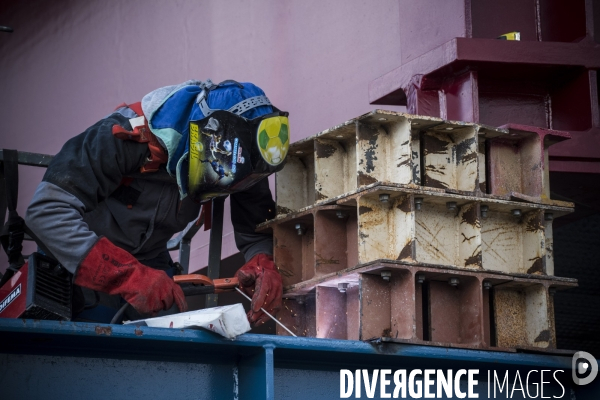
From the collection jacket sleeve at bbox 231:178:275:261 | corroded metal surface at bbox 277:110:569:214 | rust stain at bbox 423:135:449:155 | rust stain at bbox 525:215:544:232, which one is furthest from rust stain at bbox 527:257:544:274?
jacket sleeve at bbox 231:178:275:261

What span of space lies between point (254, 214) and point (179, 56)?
3459mm

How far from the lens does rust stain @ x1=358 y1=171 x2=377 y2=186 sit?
428 cm

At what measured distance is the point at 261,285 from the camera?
4.63m

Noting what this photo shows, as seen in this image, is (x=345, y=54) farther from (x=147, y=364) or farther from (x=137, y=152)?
(x=147, y=364)

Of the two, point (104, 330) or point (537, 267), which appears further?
point (537, 267)

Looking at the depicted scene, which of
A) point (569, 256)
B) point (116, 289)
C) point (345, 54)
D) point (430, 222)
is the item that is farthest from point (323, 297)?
point (569, 256)

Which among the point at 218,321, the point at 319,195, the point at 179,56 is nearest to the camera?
the point at 218,321

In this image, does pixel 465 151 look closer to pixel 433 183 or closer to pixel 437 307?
pixel 433 183

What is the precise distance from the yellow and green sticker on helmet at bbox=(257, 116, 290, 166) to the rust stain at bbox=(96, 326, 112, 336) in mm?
1480

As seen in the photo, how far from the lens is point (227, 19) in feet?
25.6

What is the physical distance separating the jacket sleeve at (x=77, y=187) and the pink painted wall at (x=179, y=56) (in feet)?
7.82

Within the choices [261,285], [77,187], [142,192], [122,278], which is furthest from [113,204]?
[261,285]

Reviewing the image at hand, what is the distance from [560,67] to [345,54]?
1.80 m

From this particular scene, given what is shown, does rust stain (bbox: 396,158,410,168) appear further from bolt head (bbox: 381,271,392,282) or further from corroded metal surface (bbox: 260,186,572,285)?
bolt head (bbox: 381,271,392,282)
